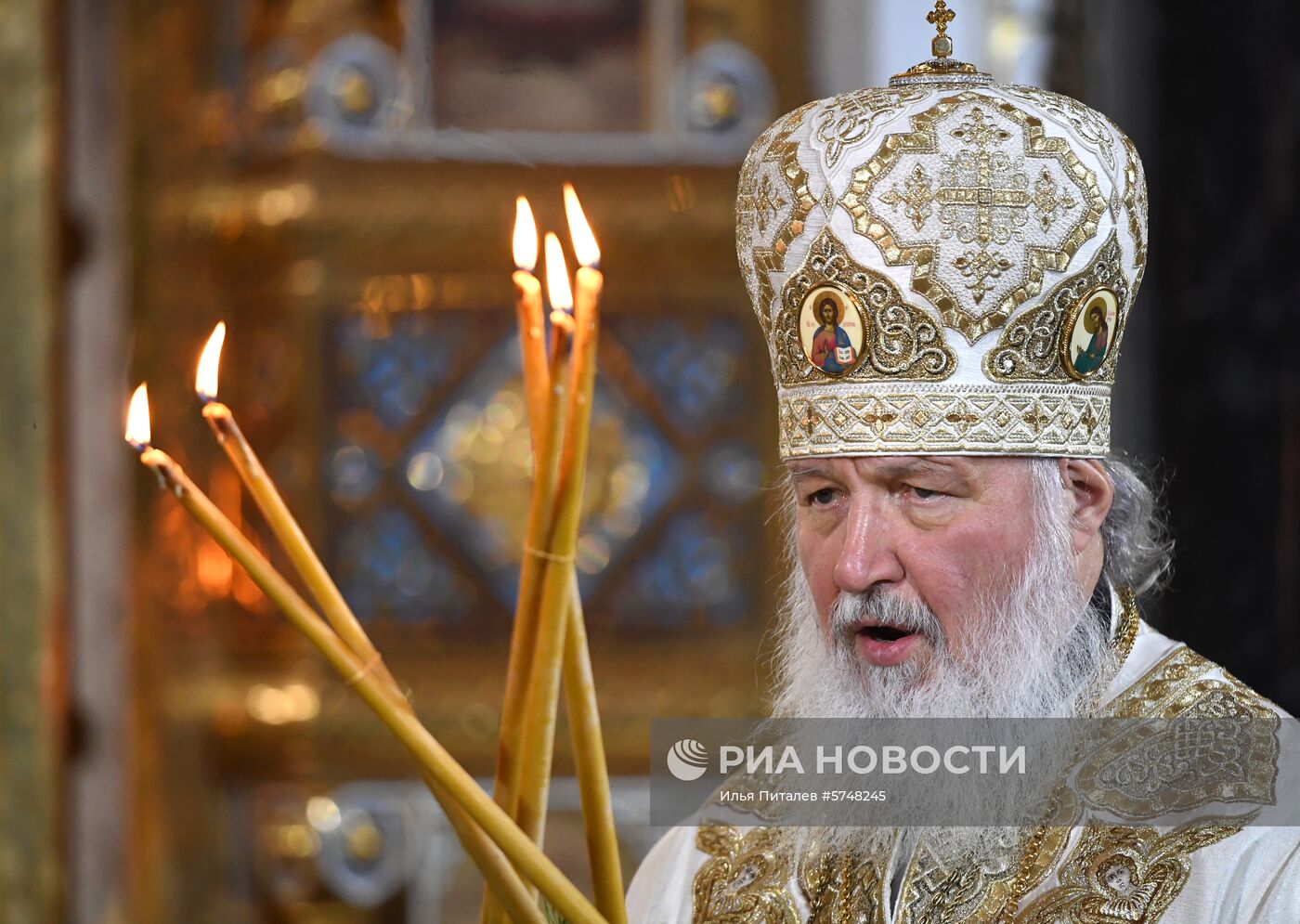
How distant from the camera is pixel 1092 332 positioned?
1656 mm

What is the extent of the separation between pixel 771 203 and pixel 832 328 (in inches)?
5.1

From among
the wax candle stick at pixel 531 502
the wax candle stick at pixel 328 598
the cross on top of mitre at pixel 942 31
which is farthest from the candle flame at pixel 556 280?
the cross on top of mitre at pixel 942 31

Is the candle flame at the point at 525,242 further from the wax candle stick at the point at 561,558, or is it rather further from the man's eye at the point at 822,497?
the man's eye at the point at 822,497

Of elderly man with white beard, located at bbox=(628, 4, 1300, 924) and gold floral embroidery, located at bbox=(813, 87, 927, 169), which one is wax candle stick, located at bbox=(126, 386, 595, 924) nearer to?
elderly man with white beard, located at bbox=(628, 4, 1300, 924)

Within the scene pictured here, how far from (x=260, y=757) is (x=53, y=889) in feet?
2.09

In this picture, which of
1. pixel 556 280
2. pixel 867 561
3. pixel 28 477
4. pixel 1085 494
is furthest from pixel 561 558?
pixel 28 477

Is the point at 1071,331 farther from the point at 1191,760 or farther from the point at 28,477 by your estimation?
the point at 28,477

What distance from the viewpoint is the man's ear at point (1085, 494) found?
1656 millimetres

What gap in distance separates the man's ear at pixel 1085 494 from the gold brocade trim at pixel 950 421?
0.02 meters

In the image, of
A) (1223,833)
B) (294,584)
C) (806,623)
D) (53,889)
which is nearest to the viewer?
(1223,833)

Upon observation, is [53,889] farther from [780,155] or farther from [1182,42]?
[1182,42]

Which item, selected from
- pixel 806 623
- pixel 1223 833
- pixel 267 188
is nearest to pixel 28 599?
pixel 267 188

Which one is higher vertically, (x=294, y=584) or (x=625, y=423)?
(x=625, y=423)

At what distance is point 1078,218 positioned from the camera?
1604 mm
